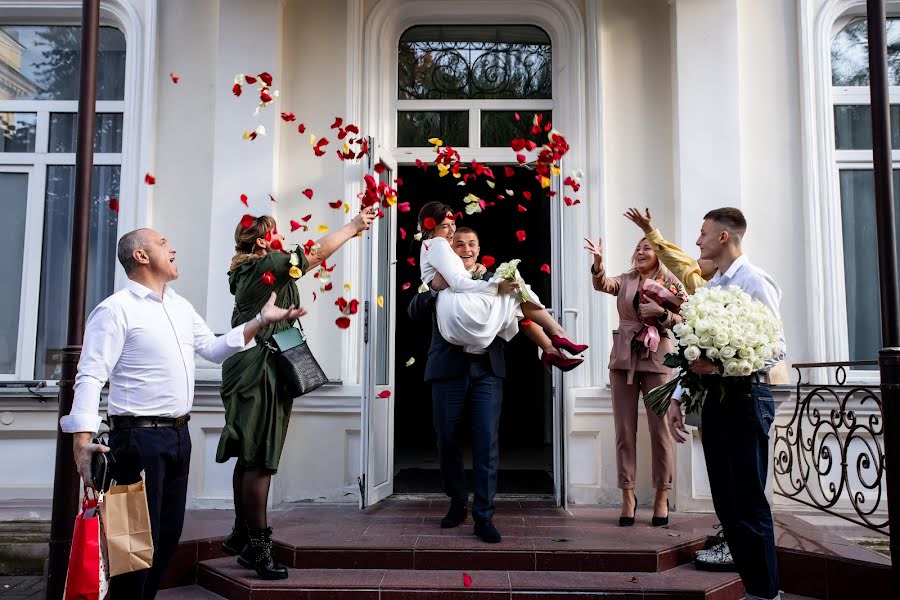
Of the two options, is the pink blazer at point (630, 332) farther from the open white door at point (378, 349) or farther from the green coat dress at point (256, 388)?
the green coat dress at point (256, 388)

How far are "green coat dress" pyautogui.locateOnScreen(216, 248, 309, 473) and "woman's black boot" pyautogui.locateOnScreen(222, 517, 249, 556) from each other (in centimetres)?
53

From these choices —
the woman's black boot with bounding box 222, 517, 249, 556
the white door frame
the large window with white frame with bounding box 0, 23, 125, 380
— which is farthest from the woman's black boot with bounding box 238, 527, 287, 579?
the large window with white frame with bounding box 0, 23, 125, 380

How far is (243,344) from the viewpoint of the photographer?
3213mm

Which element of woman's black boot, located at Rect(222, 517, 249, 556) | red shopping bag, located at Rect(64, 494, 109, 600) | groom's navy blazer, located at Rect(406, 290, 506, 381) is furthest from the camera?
groom's navy blazer, located at Rect(406, 290, 506, 381)

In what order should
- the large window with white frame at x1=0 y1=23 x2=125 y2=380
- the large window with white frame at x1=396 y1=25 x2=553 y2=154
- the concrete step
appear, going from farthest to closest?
the large window with white frame at x1=396 y1=25 x2=553 y2=154
the large window with white frame at x1=0 y1=23 x2=125 y2=380
the concrete step

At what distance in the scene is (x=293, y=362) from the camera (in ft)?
12.3

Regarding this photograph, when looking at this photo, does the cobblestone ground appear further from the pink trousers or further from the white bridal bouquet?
the white bridal bouquet

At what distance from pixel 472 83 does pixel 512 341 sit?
4.67 m

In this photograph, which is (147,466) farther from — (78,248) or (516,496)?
(516,496)

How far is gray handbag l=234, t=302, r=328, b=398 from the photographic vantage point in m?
3.72

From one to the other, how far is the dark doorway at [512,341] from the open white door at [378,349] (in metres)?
1.67

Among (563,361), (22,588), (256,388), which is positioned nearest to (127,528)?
(256,388)

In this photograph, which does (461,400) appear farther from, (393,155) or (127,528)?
(393,155)

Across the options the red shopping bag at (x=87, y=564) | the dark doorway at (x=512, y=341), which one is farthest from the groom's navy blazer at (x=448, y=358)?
the dark doorway at (x=512, y=341)
